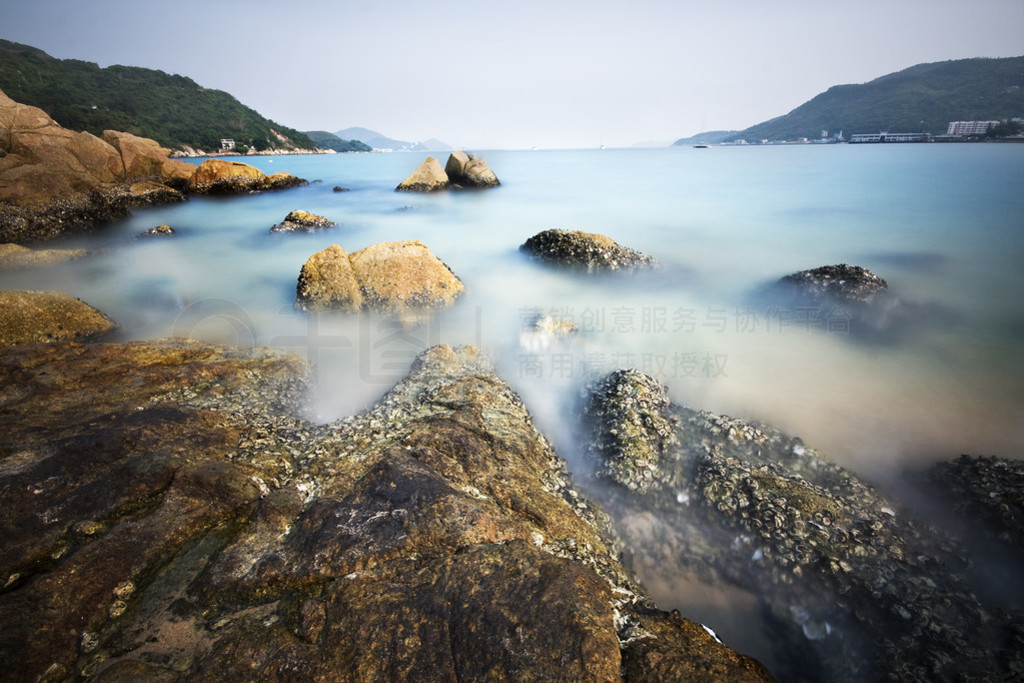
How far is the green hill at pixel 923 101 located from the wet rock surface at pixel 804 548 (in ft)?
453

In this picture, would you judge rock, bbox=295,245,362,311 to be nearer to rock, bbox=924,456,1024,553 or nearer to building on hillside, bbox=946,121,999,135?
rock, bbox=924,456,1024,553

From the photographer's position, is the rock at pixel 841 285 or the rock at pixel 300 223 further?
the rock at pixel 300 223

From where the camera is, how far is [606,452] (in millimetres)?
5223

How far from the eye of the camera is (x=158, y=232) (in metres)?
18.1

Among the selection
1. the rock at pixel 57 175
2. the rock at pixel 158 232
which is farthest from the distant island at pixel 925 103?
the rock at pixel 57 175

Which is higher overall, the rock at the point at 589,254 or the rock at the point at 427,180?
the rock at the point at 427,180

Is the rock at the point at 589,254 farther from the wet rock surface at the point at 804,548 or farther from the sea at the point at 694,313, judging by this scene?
Answer: the wet rock surface at the point at 804,548

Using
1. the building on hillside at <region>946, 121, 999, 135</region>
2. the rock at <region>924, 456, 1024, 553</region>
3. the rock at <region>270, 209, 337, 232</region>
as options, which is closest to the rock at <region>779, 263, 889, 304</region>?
the rock at <region>924, 456, 1024, 553</region>

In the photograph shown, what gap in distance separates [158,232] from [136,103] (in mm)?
107334

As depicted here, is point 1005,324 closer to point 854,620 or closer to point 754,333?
point 754,333

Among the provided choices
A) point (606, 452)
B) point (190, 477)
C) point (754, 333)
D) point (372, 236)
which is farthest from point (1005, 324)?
point (372, 236)

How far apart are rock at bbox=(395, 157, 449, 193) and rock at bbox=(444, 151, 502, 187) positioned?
1.24 m

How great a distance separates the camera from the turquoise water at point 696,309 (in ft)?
21.0

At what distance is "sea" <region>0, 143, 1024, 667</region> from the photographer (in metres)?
6.27
